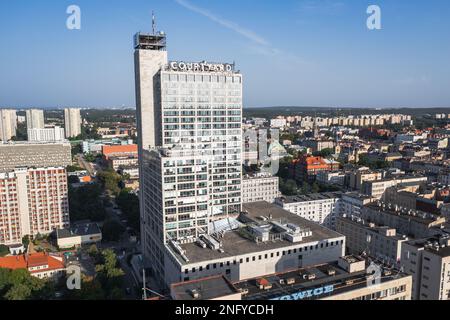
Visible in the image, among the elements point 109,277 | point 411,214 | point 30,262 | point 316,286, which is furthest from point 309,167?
point 316,286

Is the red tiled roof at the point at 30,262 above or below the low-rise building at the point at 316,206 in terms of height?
below

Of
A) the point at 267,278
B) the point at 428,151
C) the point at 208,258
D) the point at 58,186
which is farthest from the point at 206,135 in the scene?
the point at 428,151

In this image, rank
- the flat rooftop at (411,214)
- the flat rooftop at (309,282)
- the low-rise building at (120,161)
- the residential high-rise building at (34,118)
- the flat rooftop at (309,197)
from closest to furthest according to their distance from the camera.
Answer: the flat rooftop at (309,282), the flat rooftop at (411,214), the flat rooftop at (309,197), the low-rise building at (120,161), the residential high-rise building at (34,118)

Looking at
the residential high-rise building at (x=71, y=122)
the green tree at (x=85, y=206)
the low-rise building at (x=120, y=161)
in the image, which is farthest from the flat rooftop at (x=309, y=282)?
the residential high-rise building at (x=71, y=122)

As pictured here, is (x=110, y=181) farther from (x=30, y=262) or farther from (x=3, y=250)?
(x=30, y=262)

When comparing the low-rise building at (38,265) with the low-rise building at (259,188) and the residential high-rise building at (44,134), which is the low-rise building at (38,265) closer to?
the low-rise building at (259,188)
